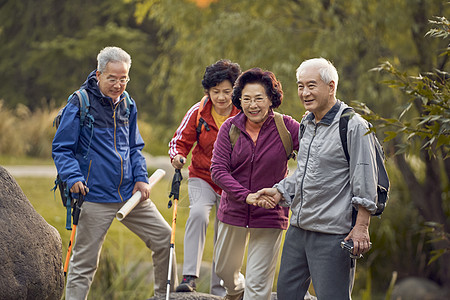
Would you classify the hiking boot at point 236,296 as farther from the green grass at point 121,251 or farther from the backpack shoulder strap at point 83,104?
the backpack shoulder strap at point 83,104

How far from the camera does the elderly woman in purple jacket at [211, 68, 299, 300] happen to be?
4098 millimetres

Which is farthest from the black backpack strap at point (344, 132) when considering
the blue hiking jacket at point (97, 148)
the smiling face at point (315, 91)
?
the blue hiking jacket at point (97, 148)

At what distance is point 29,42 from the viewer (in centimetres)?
2206

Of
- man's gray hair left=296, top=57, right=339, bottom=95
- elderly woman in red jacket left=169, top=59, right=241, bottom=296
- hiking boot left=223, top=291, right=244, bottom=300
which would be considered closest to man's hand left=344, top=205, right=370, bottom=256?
man's gray hair left=296, top=57, right=339, bottom=95

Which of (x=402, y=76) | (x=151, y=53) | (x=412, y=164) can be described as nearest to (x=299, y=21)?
(x=412, y=164)

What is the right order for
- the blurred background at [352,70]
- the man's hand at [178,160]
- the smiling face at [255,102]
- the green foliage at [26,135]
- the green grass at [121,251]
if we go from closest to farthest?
A: 1. the smiling face at [255,102]
2. the man's hand at [178,160]
3. the green grass at [121,251]
4. the blurred background at [352,70]
5. the green foliage at [26,135]

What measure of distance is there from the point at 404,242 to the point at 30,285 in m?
6.71

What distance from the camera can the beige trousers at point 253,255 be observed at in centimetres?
413

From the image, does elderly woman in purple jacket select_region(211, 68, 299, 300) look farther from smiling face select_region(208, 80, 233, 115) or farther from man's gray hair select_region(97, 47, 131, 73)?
man's gray hair select_region(97, 47, 131, 73)

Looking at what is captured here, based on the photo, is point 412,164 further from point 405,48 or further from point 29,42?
point 29,42

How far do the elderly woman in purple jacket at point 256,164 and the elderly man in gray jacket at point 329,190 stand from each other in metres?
0.44

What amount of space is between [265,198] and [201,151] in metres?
1.13

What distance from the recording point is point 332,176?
3.53 metres

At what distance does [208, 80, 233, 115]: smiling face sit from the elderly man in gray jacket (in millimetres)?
1143
